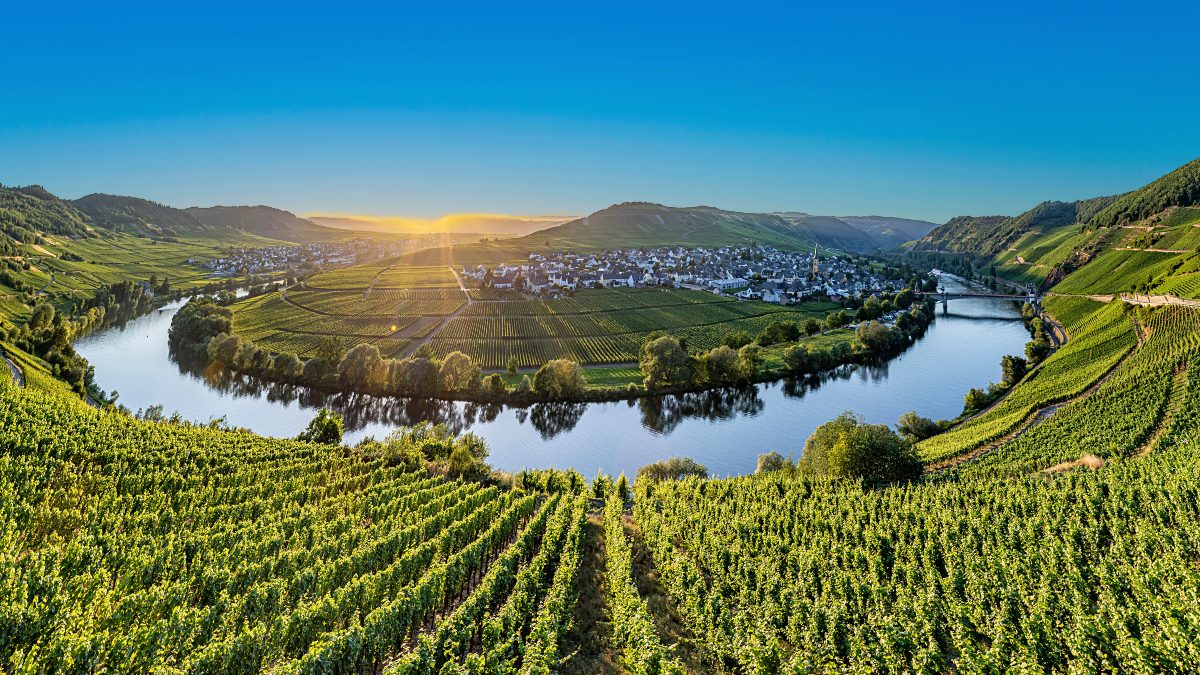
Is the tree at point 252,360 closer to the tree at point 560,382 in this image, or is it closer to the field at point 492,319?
the field at point 492,319

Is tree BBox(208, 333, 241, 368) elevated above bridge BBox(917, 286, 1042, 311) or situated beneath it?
situated beneath

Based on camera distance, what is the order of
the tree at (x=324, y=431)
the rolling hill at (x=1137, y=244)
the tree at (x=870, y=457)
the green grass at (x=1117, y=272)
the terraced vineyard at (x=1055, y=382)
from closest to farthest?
the tree at (x=870, y=457) < the terraced vineyard at (x=1055, y=382) < the tree at (x=324, y=431) < the green grass at (x=1117, y=272) < the rolling hill at (x=1137, y=244)

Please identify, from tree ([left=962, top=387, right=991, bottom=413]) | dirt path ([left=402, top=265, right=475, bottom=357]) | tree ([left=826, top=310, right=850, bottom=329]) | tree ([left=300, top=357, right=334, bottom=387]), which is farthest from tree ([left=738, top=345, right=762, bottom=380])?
tree ([left=300, top=357, right=334, bottom=387])

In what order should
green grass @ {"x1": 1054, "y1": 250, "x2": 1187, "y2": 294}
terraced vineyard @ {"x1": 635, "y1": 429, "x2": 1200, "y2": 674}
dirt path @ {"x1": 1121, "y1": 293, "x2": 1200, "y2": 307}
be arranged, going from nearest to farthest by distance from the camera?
terraced vineyard @ {"x1": 635, "y1": 429, "x2": 1200, "y2": 674} → dirt path @ {"x1": 1121, "y1": 293, "x2": 1200, "y2": 307} → green grass @ {"x1": 1054, "y1": 250, "x2": 1187, "y2": 294}

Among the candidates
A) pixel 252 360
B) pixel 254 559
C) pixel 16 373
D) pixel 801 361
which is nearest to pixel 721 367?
pixel 801 361

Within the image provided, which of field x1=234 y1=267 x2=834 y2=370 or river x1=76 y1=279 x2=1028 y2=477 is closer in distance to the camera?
river x1=76 y1=279 x2=1028 y2=477

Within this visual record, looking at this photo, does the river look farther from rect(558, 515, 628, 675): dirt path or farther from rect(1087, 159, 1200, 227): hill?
rect(1087, 159, 1200, 227): hill

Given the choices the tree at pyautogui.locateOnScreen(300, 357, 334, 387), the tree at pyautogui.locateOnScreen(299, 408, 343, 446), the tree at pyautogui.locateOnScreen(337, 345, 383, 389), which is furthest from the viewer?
the tree at pyautogui.locateOnScreen(300, 357, 334, 387)

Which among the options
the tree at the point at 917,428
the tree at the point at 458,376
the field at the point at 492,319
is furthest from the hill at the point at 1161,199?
the tree at the point at 458,376
